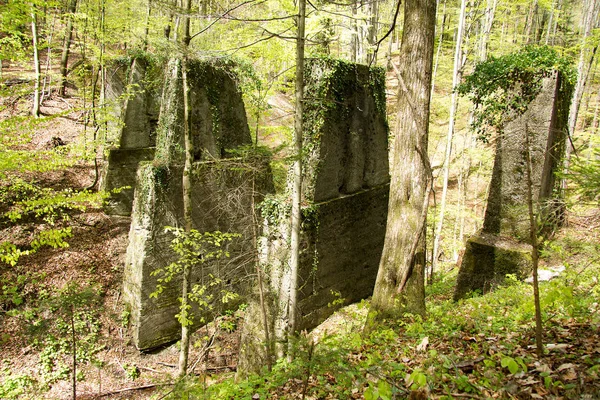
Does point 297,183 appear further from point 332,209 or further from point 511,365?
point 511,365

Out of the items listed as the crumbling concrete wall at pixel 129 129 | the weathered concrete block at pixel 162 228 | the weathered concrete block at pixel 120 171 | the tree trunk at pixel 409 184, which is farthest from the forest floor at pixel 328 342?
the crumbling concrete wall at pixel 129 129

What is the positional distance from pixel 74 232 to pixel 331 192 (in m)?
8.33

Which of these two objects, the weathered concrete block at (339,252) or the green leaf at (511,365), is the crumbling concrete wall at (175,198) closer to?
the weathered concrete block at (339,252)

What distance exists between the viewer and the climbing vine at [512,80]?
6.18 meters

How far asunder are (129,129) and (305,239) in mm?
7717

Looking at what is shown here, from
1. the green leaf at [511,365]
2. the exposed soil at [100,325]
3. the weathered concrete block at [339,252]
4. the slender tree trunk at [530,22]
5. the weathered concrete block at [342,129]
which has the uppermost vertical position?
the slender tree trunk at [530,22]

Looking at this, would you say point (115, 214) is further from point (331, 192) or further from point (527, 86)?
point (527, 86)

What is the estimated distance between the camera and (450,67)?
17.7m

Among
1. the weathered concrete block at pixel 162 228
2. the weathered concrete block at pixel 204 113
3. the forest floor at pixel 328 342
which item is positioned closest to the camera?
the forest floor at pixel 328 342

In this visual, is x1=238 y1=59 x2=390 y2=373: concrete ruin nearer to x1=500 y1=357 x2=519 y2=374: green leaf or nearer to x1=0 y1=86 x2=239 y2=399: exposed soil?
x1=0 y1=86 x2=239 y2=399: exposed soil

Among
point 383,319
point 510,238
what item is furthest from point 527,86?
point 383,319

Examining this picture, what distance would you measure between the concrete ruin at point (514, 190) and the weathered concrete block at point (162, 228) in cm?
453

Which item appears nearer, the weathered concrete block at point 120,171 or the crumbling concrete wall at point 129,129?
the crumbling concrete wall at point 129,129

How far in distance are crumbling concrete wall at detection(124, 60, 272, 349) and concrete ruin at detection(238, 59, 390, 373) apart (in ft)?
3.93
